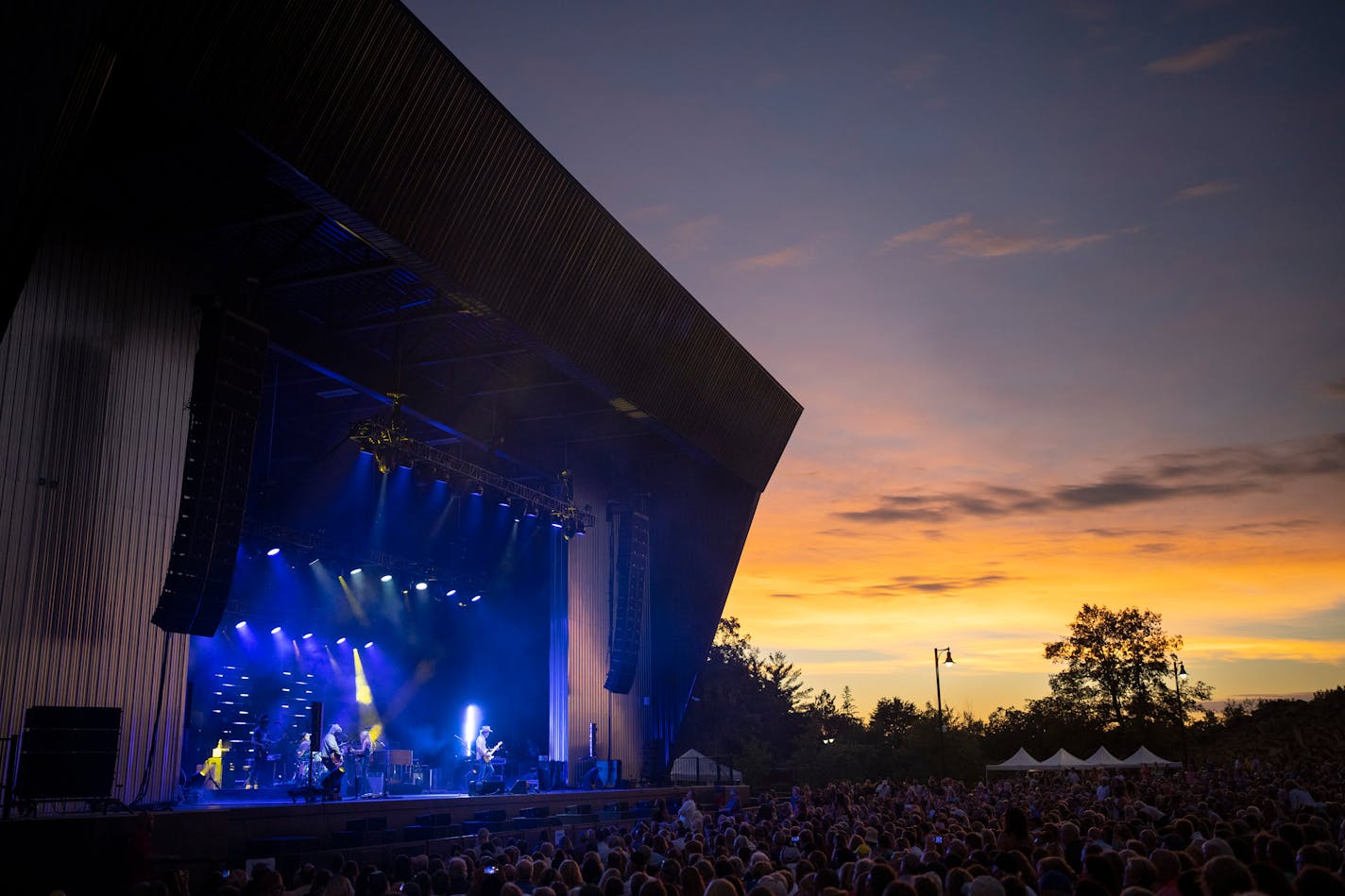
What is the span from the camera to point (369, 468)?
923 inches

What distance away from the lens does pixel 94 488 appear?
13.6 meters

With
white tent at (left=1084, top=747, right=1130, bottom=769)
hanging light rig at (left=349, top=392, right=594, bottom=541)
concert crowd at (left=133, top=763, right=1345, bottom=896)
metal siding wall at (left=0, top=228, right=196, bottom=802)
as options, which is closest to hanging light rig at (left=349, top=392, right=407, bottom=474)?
hanging light rig at (left=349, top=392, right=594, bottom=541)

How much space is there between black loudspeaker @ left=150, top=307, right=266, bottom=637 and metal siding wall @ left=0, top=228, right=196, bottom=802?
4.28ft

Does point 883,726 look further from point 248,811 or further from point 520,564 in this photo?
point 248,811

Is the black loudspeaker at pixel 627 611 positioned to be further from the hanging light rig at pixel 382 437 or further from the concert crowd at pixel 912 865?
the concert crowd at pixel 912 865

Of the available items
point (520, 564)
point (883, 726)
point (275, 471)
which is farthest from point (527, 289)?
point (883, 726)

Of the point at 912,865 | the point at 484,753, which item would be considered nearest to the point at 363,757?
the point at 484,753

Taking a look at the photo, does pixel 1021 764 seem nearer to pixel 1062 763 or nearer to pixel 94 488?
pixel 1062 763

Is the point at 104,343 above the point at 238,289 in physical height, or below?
below

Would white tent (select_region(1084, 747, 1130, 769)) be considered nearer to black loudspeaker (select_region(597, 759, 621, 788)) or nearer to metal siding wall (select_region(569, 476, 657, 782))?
metal siding wall (select_region(569, 476, 657, 782))

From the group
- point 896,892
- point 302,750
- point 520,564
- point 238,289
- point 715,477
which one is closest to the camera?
point 896,892

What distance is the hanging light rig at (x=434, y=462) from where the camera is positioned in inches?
684

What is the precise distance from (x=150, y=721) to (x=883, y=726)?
47.4m

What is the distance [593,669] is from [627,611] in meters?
2.08
